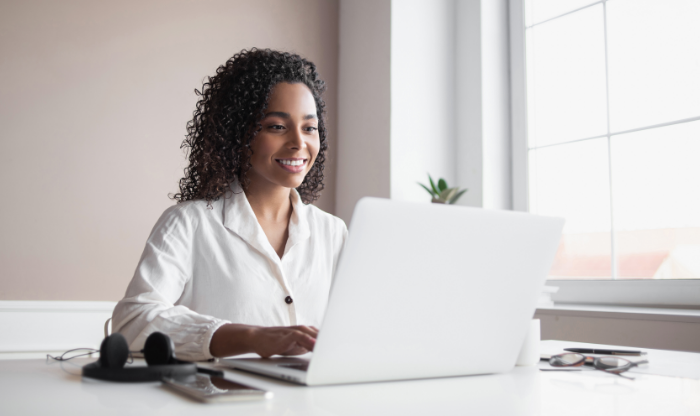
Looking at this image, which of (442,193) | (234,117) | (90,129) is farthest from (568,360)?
(90,129)

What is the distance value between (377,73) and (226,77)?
53.6 inches

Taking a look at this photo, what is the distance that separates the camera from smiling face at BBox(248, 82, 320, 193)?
140 cm

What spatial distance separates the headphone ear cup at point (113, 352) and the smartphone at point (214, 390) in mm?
69

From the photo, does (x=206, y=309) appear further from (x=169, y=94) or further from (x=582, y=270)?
(x=582, y=270)

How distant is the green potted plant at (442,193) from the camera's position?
2.49 m

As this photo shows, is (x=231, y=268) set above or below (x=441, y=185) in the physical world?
below

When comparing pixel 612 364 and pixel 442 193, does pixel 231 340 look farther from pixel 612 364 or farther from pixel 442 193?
pixel 442 193

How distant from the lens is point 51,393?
612mm

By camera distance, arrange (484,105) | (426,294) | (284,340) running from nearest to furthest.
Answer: (426,294), (284,340), (484,105)

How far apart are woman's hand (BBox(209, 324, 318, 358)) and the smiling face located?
0.57m

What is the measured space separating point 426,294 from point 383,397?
0.44 ft

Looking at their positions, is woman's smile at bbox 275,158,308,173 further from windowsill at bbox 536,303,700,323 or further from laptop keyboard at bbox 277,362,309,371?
windowsill at bbox 536,303,700,323

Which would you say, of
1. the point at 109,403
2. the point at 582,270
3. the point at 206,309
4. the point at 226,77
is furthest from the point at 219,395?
the point at 582,270

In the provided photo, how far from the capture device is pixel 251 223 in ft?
4.37
